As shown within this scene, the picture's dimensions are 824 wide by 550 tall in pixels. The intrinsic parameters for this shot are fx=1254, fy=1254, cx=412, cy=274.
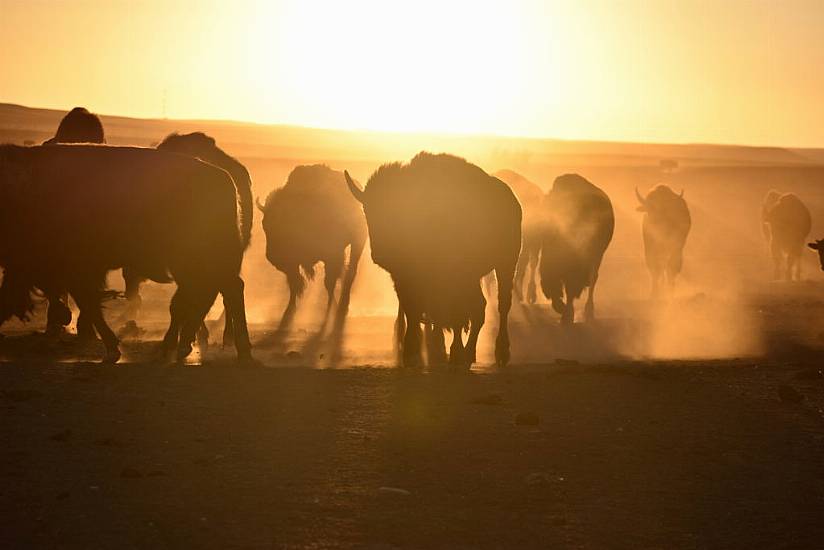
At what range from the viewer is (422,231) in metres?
11.4

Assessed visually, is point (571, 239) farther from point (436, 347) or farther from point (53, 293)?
point (53, 293)

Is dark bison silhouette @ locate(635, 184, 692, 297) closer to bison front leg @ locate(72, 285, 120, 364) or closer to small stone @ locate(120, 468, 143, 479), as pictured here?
bison front leg @ locate(72, 285, 120, 364)

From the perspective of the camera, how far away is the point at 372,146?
6762 inches

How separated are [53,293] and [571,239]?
8793 mm

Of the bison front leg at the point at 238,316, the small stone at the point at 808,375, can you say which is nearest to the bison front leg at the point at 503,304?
the bison front leg at the point at 238,316

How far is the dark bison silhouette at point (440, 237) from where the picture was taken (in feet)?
37.3

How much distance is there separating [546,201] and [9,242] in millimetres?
10169

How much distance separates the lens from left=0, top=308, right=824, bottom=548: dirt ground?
5988 millimetres

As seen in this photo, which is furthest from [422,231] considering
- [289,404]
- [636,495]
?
[636,495]

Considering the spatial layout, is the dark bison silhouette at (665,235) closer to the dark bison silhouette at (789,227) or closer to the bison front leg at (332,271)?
the dark bison silhouette at (789,227)

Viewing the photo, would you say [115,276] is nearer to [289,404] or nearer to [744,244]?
[289,404]

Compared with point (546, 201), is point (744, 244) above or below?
below

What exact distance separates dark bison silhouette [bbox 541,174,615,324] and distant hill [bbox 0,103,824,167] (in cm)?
9383

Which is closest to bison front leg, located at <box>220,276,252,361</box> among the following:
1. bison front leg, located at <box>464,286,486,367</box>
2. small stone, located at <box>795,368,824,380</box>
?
bison front leg, located at <box>464,286,486,367</box>
